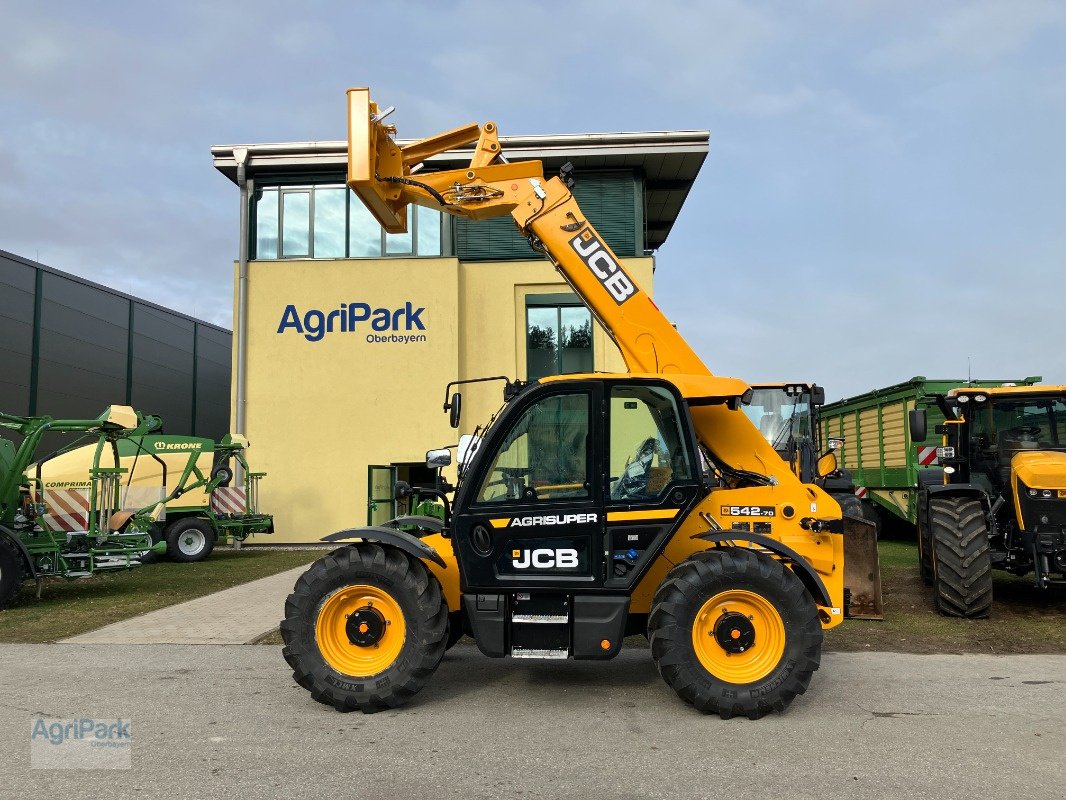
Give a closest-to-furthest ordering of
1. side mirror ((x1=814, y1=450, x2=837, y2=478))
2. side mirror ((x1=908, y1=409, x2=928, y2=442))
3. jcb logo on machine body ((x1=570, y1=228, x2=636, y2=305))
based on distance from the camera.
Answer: jcb logo on machine body ((x1=570, y1=228, x2=636, y2=305)) → side mirror ((x1=908, y1=409, x2=928, y2=442)) → side mirror ((x1=814, y1=450, x2=837, y2=478))

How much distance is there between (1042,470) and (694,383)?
4.58 meters

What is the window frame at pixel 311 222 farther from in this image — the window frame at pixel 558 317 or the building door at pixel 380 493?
the building door at pixel 380 493

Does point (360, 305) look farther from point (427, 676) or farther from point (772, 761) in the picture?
point (772, 761)

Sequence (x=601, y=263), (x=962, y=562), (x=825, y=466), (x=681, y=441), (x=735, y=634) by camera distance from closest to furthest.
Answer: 1. (x=735, y=634)
2. (x=681, y=441)
3. (x=601, y=263)
4. (x=962, y=562)
5. (x=825, y=466)

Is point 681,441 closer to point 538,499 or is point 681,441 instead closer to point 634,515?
point 634,515

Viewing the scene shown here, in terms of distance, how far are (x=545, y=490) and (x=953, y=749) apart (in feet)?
9.04

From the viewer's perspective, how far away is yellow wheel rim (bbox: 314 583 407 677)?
5199mm

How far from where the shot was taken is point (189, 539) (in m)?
16.2

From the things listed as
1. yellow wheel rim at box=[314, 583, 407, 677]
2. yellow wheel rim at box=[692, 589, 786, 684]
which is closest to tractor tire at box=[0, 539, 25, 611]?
yellow wheel rim at box=[314, 583, 407, 677]

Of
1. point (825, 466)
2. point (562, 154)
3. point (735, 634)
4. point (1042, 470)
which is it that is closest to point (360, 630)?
point (735, 634)

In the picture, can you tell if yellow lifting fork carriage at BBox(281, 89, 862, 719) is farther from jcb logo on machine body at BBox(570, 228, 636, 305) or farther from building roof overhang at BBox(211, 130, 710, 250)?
building roof overhang at BBox(211, 130, 710, 250)

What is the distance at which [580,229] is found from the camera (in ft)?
22.1

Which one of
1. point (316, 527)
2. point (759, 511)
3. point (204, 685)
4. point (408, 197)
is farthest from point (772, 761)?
point (316, 527)

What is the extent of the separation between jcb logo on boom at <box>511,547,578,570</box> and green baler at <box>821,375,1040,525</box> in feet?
33.5
